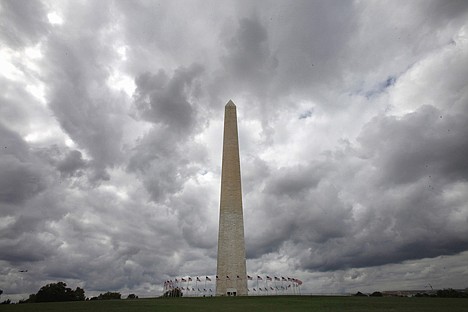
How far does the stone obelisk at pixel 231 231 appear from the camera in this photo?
52.8m

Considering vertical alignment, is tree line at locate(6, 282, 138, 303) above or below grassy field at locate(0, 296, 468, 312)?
above

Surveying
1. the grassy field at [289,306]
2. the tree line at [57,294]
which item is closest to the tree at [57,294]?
the tree line at [57,294]

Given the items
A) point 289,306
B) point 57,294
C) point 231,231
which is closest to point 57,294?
point 57,294

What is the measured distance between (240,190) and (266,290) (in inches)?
600

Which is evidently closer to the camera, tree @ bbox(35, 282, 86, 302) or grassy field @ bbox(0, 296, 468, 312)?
grassy field @ bbox(0, 296, 468, 312)

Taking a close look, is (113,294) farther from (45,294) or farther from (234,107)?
(234,107)

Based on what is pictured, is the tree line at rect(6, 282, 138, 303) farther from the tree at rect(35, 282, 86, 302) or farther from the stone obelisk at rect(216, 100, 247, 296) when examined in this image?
the stone obelisk at rect(216, 100, 247, 296)

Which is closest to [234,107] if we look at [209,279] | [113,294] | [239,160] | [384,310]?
[239,160]

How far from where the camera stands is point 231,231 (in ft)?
179

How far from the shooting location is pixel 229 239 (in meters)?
54.4

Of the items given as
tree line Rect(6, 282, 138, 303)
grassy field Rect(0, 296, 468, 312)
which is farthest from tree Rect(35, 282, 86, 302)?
grassy field Rect(0, 296, 468, 312)

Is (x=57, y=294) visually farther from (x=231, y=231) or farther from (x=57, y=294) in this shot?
(x=231, y=231)

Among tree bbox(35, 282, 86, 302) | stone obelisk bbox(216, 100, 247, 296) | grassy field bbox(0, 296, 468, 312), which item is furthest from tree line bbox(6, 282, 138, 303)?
grassy field bbox(0, 296, 468, 312)

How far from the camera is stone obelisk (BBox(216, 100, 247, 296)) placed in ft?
173
